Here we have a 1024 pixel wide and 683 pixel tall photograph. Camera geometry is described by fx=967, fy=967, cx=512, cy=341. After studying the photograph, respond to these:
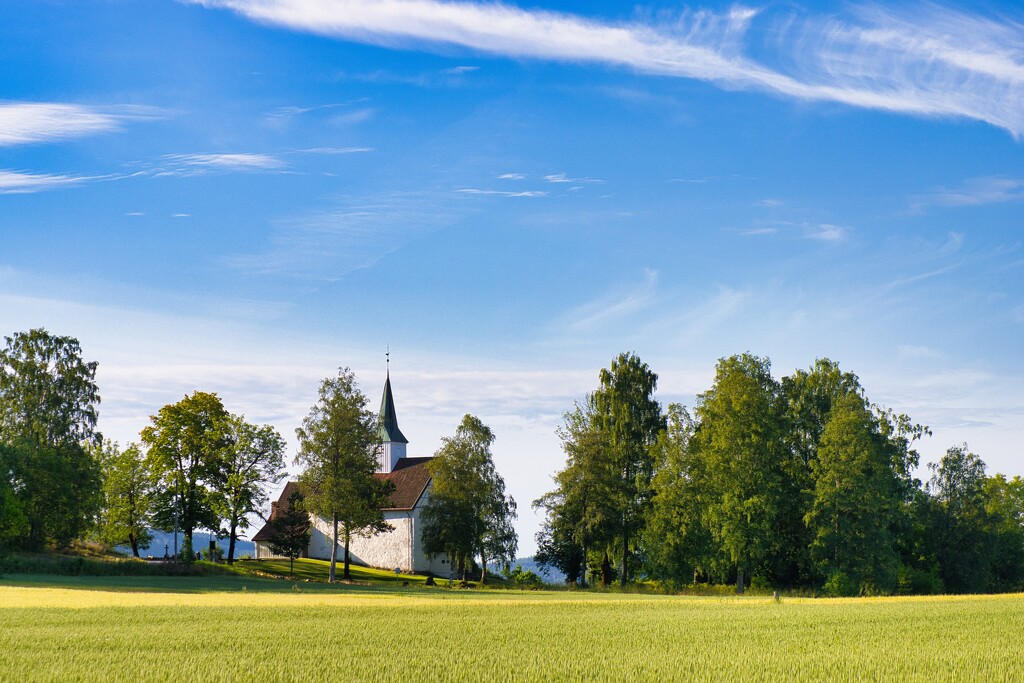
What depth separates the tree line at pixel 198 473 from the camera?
67.4m

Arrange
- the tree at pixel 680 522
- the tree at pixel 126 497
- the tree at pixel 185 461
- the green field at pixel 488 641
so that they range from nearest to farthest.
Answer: the green field at pixel 488 641, the tree at pixel 680 522, the tree at pixel 185 461, the tree at pixel 126 497

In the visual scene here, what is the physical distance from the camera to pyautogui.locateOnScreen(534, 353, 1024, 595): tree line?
6388 cm

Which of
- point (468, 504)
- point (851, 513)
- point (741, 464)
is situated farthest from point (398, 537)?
point (851, 513)

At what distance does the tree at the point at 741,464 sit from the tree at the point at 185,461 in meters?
38.8

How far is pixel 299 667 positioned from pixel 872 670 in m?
12.1

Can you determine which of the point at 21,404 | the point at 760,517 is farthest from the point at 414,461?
the point at 760,517

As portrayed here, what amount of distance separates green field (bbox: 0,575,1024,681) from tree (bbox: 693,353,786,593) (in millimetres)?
20266

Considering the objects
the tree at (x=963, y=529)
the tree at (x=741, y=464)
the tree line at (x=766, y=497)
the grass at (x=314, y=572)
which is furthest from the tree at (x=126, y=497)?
the tree at (x=963, y=529)

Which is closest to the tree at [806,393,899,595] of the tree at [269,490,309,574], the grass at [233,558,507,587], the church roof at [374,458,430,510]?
the grass at [233,558,507,587]

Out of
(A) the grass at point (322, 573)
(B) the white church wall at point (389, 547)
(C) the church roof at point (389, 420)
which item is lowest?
(A) the grass at point (322, 573)

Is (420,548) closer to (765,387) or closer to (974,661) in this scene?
(765,387)

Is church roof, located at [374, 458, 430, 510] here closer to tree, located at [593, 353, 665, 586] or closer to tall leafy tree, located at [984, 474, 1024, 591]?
tree, located at [593, 353, 665, 586]

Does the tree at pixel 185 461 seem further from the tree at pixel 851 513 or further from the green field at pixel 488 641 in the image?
the tree at pixel 851 513

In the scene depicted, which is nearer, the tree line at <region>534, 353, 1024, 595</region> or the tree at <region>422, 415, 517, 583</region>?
the tree line at <region>534, 353, 1024, 595</region>
